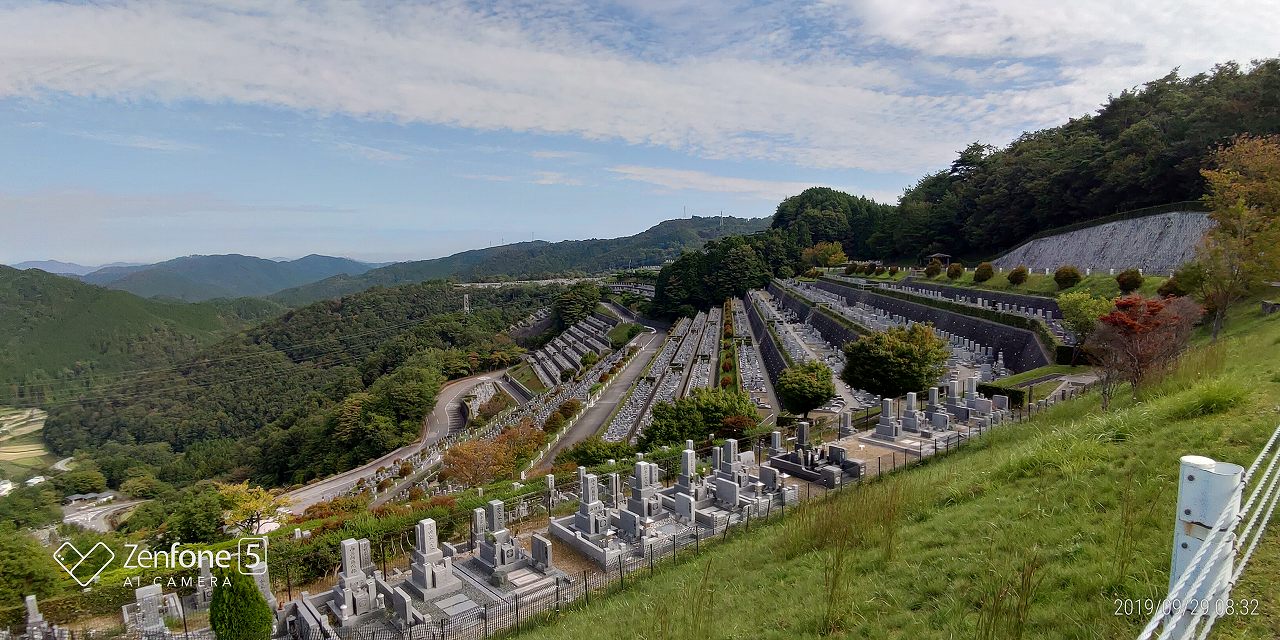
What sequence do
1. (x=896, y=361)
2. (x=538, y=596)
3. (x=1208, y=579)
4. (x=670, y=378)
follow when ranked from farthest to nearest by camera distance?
(x=670, y=378), (x=896, y=361), (x=538, y=596), (x=1208, y=579)

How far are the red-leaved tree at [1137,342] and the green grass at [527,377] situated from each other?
46149 millimetres

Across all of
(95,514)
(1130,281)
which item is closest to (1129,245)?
(1130,281)

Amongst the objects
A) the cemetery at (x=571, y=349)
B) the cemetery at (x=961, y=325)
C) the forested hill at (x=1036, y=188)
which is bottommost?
the cemetery at (x=571, y=349)

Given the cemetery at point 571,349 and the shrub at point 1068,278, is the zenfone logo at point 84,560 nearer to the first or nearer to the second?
the shrub at point 1068,278

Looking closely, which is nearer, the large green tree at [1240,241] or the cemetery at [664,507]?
the cemetery at [664,507]

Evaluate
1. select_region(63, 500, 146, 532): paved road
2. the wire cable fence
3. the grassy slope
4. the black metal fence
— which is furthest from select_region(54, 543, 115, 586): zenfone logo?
select_region(63, 500, 146, 532): paved road

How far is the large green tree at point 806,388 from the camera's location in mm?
21906

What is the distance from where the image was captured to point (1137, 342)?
12.7 metres

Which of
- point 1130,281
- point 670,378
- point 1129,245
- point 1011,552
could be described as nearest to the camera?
point 1011,552

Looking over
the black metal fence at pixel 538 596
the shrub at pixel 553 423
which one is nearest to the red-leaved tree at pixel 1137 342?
the black metal fence at pixel 538 596

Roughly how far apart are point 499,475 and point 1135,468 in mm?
20049

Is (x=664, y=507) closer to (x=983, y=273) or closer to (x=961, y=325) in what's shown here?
(x=961, y=325)

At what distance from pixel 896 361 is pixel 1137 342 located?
8952 mm

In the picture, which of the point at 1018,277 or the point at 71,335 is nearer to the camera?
the point at 1018,277
